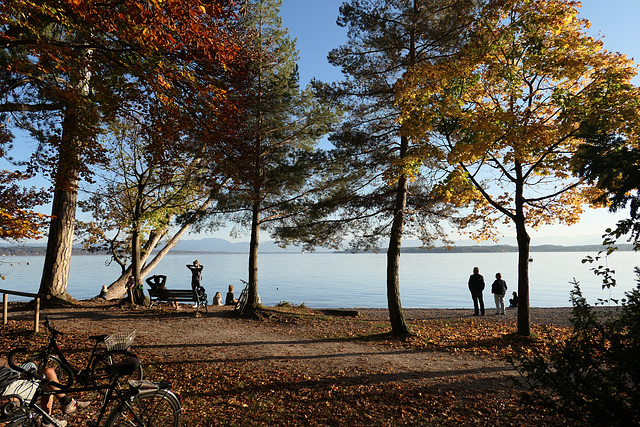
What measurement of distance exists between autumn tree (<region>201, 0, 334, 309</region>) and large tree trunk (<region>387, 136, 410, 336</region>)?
365cm

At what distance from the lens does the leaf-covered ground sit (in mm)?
5469

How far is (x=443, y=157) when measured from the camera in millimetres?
10305

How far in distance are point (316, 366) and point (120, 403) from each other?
4846mm

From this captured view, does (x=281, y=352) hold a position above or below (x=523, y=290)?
below

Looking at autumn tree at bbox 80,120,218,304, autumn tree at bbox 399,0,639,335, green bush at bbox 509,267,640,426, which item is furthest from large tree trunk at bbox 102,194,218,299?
green bush at bbox 509,267,640,426

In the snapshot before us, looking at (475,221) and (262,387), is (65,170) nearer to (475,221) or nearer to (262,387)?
(262,387)

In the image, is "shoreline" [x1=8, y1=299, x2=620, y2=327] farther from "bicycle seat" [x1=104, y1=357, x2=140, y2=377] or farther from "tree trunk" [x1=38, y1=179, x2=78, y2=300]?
"bicycle seat" [x1=104, y1=357, x2=140, y2=377]

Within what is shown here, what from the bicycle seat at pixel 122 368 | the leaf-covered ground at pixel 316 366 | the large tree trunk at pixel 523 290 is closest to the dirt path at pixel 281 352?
the leaf-covered ground at pixel 316 366

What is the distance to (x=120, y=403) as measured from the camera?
11.9 feet

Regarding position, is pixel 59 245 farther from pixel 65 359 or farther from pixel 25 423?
pixel 25 423

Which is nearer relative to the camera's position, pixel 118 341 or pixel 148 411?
pixel 148 411

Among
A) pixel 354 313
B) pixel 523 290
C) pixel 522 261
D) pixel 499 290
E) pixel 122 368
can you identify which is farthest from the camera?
pixel 354 313

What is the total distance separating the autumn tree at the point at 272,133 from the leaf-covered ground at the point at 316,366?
403 centimetres

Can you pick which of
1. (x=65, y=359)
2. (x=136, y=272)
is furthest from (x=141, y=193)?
(x=65, y=359)
